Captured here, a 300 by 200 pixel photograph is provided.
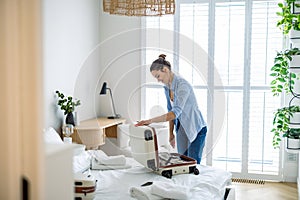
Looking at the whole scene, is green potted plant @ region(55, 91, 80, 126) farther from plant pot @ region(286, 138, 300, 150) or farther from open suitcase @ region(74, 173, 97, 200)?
plant pot @ region(286, 138, 300, 150)

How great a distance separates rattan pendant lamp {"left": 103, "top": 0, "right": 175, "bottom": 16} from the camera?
116 inches

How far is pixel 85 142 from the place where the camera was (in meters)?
3.96

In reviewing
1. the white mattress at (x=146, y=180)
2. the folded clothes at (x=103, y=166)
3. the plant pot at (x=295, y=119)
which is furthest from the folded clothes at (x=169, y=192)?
the plant pot at (x=295, y=119)

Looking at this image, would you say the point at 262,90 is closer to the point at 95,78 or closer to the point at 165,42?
the point at 165,42

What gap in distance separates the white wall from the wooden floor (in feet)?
5.25

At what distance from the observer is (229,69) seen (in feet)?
15.0

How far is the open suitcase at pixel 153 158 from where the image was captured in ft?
9.12

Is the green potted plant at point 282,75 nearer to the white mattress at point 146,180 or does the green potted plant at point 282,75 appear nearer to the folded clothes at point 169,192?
the white mattress at point 146,180

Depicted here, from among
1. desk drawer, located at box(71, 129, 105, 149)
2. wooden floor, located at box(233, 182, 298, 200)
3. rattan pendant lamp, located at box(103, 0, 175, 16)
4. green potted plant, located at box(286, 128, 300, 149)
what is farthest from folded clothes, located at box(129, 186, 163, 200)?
green potted plant, located at box(286, 128, 300, 149)

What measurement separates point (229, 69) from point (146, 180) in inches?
91.6

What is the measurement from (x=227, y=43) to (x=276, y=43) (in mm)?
561

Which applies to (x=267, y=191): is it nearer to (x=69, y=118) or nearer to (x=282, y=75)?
(x=282, y=75)

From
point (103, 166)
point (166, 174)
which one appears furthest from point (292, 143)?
point (103, 166)

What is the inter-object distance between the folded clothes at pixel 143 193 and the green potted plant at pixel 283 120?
2.15 m
